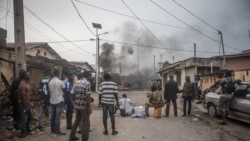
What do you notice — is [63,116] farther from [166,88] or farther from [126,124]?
[166,88]

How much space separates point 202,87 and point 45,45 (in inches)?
748

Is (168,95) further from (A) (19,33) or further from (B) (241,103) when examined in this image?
(A) (19,33)

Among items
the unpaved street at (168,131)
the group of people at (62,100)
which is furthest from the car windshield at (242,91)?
the group of people at (62,100)

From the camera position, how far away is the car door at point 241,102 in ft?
28.7

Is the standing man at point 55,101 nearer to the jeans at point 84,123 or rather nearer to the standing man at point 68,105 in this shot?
the standing man at point 68,105

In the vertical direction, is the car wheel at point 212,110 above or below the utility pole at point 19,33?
below

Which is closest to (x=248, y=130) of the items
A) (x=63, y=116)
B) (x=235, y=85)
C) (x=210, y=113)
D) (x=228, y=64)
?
(x=235, y=85)

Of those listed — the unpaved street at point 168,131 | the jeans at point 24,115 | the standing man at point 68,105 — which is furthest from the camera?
the standing man at point 68,105

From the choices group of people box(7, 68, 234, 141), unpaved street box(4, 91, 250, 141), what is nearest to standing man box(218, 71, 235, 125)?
unpaved street box(4, 91, 250, 141)

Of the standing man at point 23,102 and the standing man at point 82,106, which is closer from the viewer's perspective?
the standing man at point 82,106

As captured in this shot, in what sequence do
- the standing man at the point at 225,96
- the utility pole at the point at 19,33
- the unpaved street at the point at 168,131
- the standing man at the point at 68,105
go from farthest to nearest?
1. the standing man at the point at 225,96
2. the utility pole at the point at 19,33
3. the standing man at the point at 68,105
4. the unpaved street at the point at 168,131

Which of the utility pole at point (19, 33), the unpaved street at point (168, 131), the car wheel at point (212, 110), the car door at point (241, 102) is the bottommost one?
the unpaved street at point (168, 131)

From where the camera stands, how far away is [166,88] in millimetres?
11312

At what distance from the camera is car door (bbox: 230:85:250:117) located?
28.7 feet
